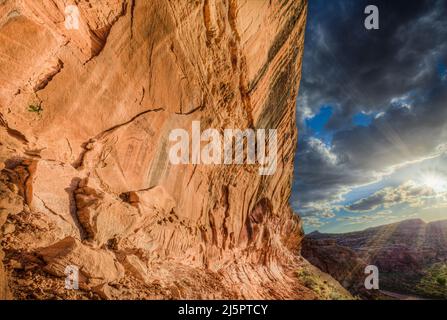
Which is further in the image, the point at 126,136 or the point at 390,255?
the point at 390,255

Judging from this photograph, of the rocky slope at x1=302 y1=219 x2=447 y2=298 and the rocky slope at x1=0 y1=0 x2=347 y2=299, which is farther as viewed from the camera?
the rocky slope at x1=302 y1=219 x2=447 y2=298

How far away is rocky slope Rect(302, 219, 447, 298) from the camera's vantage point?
32812mm

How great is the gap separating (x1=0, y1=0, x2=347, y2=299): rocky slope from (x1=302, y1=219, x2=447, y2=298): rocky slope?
75.0 feet

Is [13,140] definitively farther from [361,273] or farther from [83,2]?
[361,273]

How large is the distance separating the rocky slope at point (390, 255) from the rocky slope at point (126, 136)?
22.9m

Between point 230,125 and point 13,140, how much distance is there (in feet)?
26.9

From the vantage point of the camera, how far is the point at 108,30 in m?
6.81

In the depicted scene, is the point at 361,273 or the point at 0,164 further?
the point at 361,273

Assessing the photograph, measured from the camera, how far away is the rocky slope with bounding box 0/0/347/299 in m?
4.97

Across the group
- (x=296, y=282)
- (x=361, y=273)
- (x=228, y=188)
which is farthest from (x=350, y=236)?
(x=228, y=188)

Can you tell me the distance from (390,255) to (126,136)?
2302 inches

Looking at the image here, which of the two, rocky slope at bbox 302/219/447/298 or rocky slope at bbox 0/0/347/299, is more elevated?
rocky slope at bbox 0/0/347/299

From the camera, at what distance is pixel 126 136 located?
7262 mm

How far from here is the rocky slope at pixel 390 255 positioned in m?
32.8
